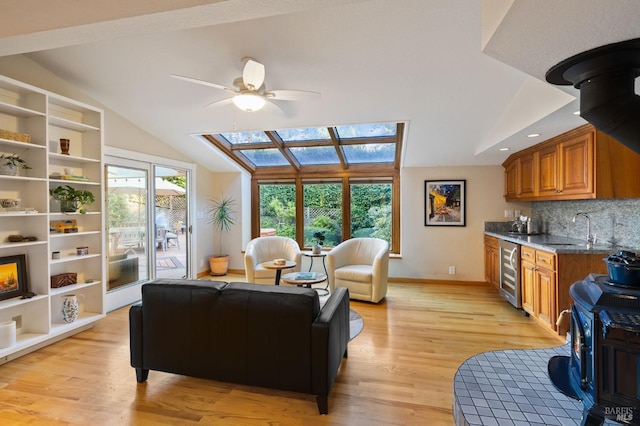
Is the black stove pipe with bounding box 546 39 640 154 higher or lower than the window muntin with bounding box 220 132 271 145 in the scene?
lower

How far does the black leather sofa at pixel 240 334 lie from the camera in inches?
80.0

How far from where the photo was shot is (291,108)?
3.81 meters

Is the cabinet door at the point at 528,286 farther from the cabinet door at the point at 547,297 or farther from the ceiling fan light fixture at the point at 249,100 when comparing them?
the ceiling fan light fixture at the point at 249,100

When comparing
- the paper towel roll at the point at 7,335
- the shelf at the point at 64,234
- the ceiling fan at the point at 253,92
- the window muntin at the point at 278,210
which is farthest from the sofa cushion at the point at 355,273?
the paper towel roll at the point at 7,335

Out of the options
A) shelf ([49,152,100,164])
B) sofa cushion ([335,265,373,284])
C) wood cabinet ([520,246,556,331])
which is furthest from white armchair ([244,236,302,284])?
wood cabinet ([520,246,556,331])

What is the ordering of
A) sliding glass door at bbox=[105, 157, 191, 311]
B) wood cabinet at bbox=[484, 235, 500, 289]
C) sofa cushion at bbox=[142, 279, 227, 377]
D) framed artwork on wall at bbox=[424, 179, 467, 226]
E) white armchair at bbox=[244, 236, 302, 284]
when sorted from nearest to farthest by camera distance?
sofa cushion at bbox=[142, 279, 227, 377] → sliding glass door at bbox=[105, 157, 191, 311] → wood cabinet at bbox=[484, 235, 500, 289] → white armchair at bbox=[244, 236, 302, 284] → framed artwork on wall at bbox=[424, 179, 467, 226]

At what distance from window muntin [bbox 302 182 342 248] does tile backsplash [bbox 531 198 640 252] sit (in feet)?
10.8

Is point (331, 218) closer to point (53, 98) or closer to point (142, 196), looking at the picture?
point (142, 196)

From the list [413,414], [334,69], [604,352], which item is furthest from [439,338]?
[334,69]

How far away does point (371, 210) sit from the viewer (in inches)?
231

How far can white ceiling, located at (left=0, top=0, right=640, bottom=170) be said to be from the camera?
1425mm

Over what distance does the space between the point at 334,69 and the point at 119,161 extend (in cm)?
315

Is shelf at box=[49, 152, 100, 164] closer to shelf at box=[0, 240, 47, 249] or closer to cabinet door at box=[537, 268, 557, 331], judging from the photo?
shelf at box=[0, 240, 47, 249]

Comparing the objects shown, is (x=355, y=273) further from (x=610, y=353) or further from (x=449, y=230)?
(x=610, y=353)
